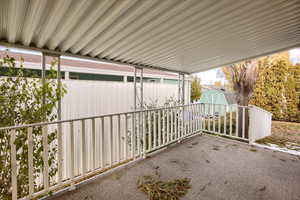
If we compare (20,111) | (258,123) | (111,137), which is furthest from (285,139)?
(20,111)

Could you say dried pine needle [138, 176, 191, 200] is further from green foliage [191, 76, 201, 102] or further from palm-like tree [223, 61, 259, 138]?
green foliage [191, 76, 201, 102]

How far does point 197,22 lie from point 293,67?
756 centimetres

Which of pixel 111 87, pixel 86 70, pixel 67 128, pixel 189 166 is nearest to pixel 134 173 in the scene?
pixel 189 166

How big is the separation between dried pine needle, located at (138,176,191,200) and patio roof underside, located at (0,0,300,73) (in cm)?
220

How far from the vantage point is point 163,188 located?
205cm

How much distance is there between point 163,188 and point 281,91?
26.2 ft

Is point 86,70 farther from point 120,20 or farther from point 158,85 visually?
point 120,20

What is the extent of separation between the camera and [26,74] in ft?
7.34

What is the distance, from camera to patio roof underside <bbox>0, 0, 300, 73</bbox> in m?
1.52

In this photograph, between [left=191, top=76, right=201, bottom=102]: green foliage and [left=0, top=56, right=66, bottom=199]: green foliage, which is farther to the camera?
[left=191, top=76, right=201, bottom=102]: green foliage

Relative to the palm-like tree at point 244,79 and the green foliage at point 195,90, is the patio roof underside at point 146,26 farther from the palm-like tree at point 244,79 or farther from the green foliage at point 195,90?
the green foliage at point 195,90

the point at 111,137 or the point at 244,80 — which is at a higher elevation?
the point at 244,80

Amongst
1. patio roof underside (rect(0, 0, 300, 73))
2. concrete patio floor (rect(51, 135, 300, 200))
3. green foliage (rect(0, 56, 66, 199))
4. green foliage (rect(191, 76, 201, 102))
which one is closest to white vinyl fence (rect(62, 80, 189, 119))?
green foliage (rect(0, 56, 66, 199))

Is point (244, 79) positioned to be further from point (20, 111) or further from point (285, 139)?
point (20, 111)
